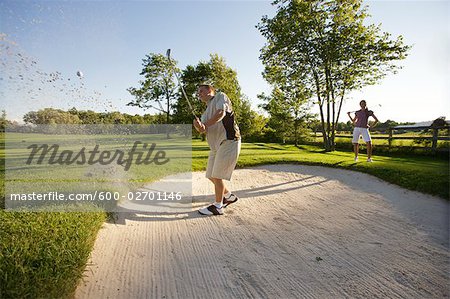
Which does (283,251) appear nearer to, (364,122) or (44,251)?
(44,251)

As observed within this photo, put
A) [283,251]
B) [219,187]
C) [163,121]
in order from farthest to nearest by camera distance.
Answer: [163,121]
[219,187]
[283,251]

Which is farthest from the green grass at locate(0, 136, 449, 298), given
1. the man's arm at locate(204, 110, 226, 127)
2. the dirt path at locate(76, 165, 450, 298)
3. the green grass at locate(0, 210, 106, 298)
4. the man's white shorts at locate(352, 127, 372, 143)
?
the man's white shorts at locate(352, 127, 372, 143)

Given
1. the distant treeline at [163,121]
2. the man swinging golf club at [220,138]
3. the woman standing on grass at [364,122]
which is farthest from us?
the distant treeline at [163,121]

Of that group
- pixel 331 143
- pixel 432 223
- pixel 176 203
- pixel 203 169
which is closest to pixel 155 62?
pixel 331 143

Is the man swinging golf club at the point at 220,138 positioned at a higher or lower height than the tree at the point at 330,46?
lower

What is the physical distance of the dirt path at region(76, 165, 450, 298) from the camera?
9.42ft

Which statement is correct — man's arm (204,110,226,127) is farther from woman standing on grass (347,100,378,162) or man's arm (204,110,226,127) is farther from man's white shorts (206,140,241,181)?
woman standing on grass (347,100,378,162)

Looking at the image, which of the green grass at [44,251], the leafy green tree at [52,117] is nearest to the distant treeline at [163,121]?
the leafy green tree at [52,117]

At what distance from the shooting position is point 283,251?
3.75 meters

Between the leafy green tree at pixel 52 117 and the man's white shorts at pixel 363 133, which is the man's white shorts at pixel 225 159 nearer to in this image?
the man's white shorts at pixel 363 133

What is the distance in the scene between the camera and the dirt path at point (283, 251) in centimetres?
287

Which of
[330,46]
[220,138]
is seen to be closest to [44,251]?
[220,138]

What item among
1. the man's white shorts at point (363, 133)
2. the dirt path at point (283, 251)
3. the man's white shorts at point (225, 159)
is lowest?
the dirt path at point (283, 251)

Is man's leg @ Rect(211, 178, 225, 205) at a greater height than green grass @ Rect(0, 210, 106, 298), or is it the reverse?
man's leg @ Rect(211, 178, 225, 205)
